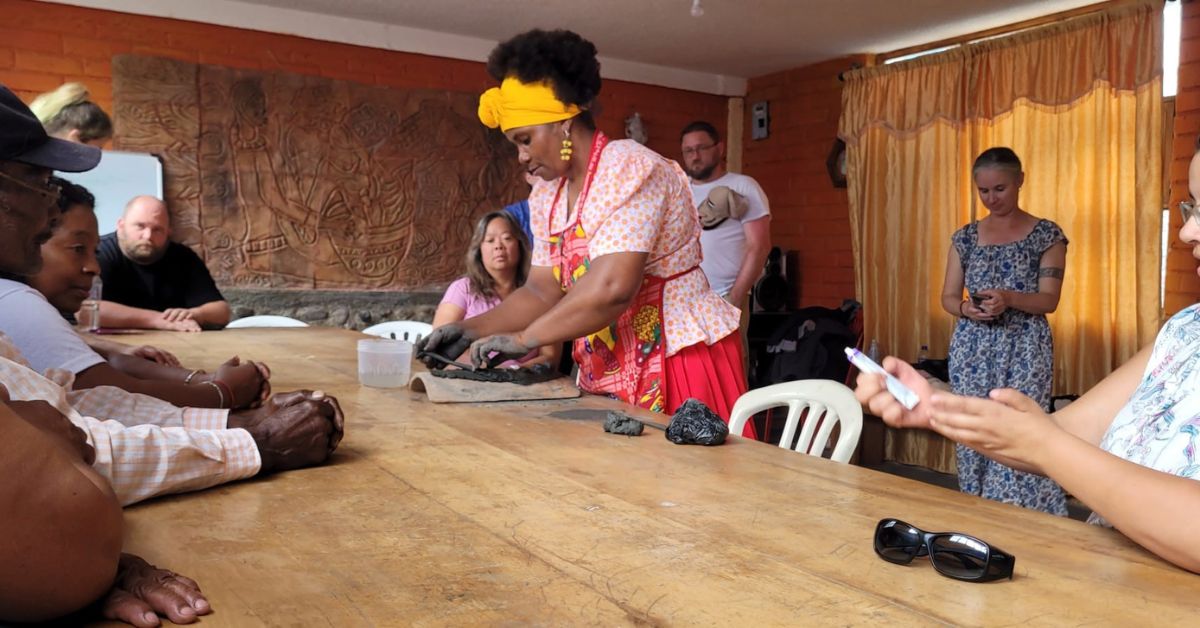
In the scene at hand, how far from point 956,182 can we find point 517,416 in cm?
470

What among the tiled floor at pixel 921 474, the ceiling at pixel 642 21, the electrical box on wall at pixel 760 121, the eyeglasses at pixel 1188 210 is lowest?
the tiled floor at pixel 921 474

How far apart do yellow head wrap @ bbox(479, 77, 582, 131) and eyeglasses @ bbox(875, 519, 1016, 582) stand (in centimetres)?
151

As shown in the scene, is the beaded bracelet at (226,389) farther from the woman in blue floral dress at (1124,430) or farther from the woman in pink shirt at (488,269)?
the woman in pink shirt at (488,269)

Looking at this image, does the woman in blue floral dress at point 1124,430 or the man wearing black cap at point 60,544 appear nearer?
the man wearing black cap at point 60,544

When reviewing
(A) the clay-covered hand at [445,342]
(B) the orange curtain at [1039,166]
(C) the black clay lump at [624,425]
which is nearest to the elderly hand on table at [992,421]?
(C) the black clay lump at [624,425]

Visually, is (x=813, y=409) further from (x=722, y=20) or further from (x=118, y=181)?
(x=118, y=181)

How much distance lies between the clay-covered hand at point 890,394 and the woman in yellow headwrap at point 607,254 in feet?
2.98

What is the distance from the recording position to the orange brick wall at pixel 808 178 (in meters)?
6.64

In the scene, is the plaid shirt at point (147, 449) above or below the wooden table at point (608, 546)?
above

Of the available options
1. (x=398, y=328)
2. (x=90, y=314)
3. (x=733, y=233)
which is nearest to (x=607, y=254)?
(x=90, y=314)

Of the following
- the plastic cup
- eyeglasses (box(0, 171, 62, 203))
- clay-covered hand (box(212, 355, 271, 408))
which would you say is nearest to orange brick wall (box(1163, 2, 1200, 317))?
the plastic cup

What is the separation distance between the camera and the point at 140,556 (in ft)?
3.22

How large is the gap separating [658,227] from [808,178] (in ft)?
16.4

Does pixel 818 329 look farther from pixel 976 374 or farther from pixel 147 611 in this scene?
pixel 147 611
